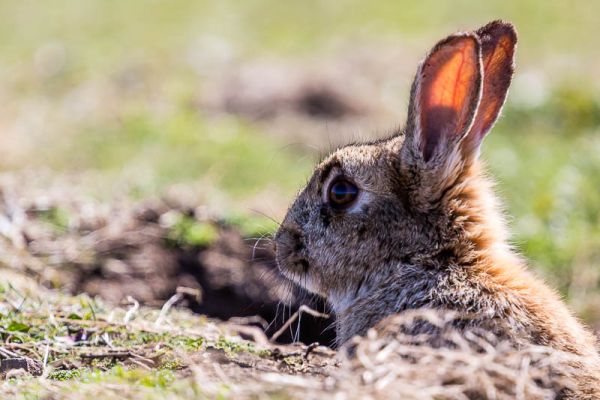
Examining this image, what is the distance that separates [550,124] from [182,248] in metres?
5.62

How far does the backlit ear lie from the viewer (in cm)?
425

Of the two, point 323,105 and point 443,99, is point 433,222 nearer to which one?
point 443,99

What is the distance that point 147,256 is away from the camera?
6723mm

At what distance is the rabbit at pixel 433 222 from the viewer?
4.10 m

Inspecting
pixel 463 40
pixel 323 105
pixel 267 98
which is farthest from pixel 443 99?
pixel 267 98

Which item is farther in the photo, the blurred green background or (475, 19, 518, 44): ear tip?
the blurred green background

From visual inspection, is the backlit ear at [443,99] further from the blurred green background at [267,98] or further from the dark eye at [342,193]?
the blurred green background at [267,98]

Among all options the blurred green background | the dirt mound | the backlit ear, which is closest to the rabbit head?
the backlit ear

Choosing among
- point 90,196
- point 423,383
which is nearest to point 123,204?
point 90,196

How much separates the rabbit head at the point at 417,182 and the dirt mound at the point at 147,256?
52.2 inches

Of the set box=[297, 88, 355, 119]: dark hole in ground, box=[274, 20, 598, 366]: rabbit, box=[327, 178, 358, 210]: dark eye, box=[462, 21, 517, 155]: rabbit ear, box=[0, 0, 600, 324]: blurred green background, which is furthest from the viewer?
box=[297, 88, 355, 119]: dark hole in ground

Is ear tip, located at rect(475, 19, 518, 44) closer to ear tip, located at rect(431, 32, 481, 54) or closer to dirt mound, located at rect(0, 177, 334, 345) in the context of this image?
ear tip, located at rect(431, 32, 481, 54)

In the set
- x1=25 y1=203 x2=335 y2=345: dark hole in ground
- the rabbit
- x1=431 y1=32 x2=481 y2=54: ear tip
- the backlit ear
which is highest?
x1=431 y1=32 x2=481 y2=54: ear tip

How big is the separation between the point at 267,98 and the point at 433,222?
7.69m
